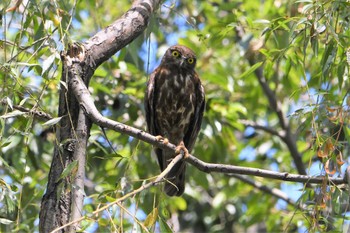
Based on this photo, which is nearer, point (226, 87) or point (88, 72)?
point (88, 72)

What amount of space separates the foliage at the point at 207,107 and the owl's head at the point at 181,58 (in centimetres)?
21

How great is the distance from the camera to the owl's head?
222 inches

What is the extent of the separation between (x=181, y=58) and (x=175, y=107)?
475 millimetres

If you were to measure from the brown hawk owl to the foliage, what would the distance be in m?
0.21

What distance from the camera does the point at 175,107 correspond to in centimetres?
540

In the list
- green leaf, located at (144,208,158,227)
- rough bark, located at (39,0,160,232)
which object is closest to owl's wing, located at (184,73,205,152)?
rough bark, located at (39,0,160,232)

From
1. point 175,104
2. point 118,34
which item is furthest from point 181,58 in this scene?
point 118,34

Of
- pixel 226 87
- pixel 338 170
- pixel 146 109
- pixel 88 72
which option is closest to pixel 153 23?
pixel 88 72

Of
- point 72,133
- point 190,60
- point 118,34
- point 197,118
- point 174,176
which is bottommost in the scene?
point 72,133

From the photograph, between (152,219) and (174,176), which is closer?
(152,219)

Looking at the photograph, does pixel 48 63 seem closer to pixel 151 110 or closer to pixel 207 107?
pixel 151 110

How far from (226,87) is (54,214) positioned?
123 inches

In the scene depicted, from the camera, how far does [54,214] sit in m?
2.99

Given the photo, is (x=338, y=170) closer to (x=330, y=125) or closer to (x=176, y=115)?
(x=330, y=125)
